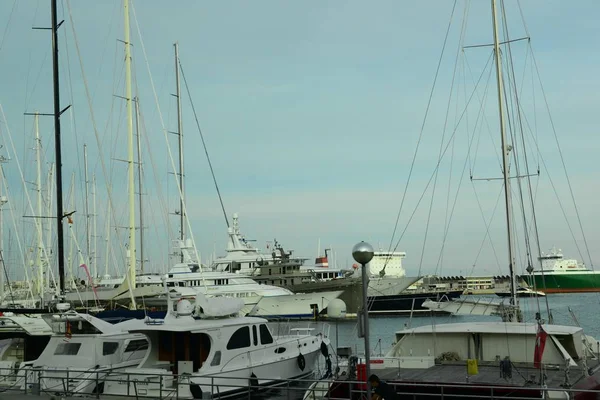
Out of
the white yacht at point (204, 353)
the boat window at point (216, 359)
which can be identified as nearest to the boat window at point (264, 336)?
the white yacht at point (204, 353)

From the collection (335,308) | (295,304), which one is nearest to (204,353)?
(335,308)

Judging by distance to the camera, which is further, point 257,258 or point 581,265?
point 581,265

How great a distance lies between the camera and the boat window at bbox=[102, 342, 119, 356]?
21.2 m

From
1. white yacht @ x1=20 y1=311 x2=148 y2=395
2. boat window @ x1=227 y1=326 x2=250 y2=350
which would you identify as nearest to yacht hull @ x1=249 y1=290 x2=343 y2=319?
boat window @ x1=227 y1=326 x2=250 y2=350

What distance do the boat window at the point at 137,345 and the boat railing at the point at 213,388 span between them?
186cm

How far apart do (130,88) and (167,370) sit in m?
22.7

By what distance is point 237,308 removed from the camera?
22547mm

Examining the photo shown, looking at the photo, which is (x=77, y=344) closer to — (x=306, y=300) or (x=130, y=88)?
(x=130, y=88)

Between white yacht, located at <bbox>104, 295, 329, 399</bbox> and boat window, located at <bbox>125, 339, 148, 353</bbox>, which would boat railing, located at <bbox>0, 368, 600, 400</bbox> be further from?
boat window, located at <bbox>125, 339, 148, 353</bbox>

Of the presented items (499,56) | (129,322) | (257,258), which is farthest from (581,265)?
(129,322)

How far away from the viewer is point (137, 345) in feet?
73.0

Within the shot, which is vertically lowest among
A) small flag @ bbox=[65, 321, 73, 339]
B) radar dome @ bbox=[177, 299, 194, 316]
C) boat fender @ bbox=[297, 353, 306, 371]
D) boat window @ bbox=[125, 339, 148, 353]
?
boat fender @ bbox=[297, 353, 306, 371]

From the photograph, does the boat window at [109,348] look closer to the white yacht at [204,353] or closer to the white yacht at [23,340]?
the white yacht at [204,353]

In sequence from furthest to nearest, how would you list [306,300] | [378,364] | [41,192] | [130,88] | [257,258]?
[257,258], [306,300], [41,192], [130,88], [378,364]
